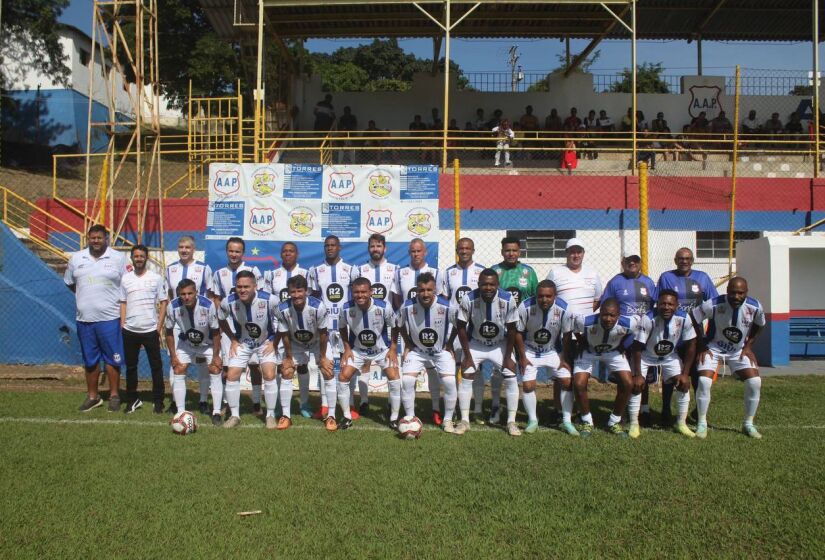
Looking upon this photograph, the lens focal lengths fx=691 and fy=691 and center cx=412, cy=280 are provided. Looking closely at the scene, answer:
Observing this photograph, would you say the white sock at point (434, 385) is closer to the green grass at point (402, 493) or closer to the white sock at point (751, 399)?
the green grass at point (402, 493)

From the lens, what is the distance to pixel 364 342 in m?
7.87

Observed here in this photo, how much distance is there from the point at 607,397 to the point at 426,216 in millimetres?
3677

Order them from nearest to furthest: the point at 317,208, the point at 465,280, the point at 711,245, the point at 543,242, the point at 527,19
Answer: the point at 465,280 → the point at 317,208 → the point at 543,242 → the point at 711,245 → the point at 527,19

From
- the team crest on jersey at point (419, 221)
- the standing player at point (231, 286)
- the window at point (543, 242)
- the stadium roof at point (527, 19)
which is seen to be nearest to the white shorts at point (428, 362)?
the standing player at point (231, 286)

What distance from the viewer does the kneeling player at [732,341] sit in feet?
24.3

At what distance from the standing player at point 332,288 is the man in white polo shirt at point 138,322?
199 cm

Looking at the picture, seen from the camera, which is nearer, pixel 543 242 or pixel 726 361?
pixel 726 361

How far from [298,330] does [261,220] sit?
10.5ft

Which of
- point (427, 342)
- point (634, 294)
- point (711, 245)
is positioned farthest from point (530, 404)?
point (711, 245)

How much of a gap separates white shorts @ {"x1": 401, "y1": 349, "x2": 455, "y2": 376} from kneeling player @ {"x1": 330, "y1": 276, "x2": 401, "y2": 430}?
16cm

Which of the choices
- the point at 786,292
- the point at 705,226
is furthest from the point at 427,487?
the point at 705,226

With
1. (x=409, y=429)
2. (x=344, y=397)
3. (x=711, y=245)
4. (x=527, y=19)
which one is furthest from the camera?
(x=527, y=19)

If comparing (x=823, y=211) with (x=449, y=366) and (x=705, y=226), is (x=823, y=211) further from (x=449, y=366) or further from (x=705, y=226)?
(x=449, y=366)

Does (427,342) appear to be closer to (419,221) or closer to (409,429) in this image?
(409,429)
